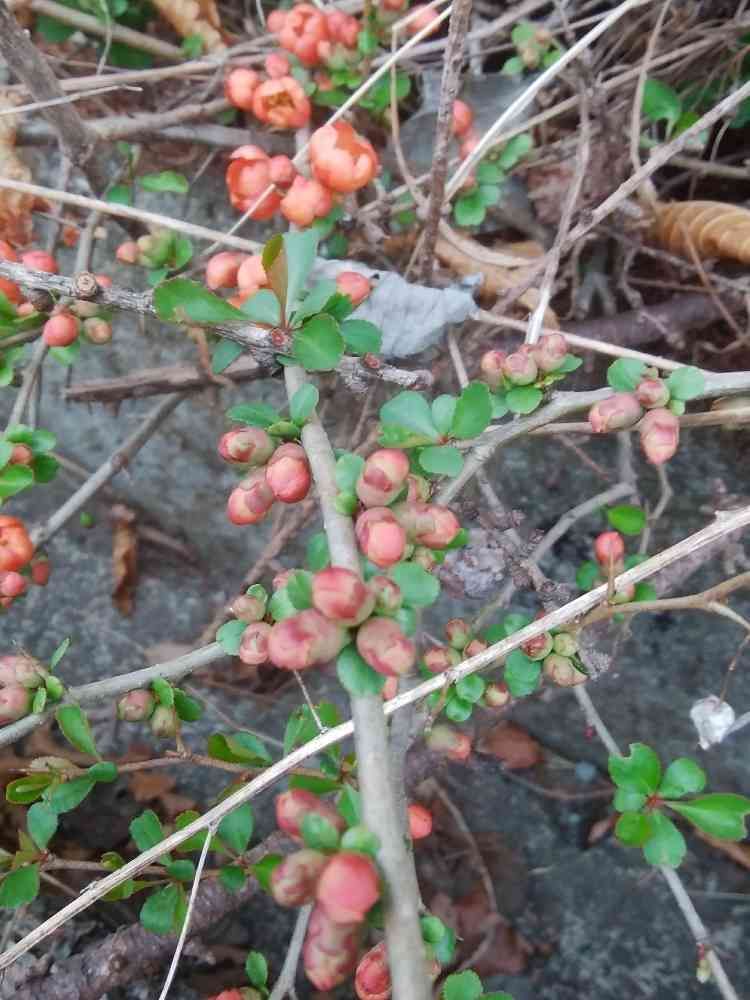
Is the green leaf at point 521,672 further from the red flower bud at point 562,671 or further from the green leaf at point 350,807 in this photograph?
the green leaf at point 350,807

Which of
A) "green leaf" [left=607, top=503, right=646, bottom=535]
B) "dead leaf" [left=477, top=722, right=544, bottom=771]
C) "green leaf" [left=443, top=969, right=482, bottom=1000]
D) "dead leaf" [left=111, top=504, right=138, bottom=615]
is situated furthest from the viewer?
"dead leaf" [left=111, top=504, right=138, bottom=615]

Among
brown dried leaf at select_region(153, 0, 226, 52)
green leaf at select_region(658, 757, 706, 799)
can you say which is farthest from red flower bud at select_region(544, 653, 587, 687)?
brown dried leaf at select_region(153, 0, 226, 52)

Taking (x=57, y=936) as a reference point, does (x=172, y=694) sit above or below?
above

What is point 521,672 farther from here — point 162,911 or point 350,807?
point 162,911

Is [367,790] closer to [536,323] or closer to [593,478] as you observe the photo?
[536,323]

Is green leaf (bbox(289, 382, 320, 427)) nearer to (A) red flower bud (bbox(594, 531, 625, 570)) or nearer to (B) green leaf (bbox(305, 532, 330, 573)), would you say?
(B) green leaf (bbox(305, 532, 330, 573))

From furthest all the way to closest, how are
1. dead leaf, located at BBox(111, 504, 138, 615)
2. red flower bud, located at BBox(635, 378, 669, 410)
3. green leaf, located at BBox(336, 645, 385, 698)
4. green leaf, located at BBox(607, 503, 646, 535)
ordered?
dead leaf, located at BBox(111, 504, 138, 615) → green leaf, located at BBox(607, 503, 646, 535) → red flower bud, located at BBox(635, 378, 669, 410) → green leaf, located at BBox(336, 645, 385, 698)

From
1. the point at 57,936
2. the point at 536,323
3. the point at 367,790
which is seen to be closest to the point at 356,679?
the point at 367,790
